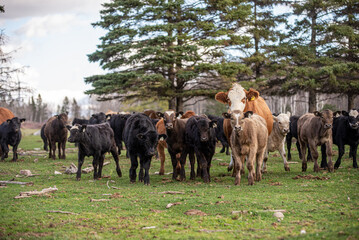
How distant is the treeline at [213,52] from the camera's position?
28.9m

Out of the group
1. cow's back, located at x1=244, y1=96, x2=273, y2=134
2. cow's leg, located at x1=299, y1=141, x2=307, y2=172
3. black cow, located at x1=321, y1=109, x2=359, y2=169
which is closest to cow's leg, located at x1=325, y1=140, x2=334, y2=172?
cow's leg, located at x1=299, y1=141, x2=307, y2=172

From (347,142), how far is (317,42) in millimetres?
20206

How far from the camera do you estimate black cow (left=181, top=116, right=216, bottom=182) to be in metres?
11.5

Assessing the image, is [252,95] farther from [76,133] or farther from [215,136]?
[76,133]

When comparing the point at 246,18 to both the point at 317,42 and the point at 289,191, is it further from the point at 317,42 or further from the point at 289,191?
the point at 289,191

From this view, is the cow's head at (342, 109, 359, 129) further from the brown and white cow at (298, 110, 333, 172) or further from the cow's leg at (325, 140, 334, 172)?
the cow's leg at (325, 140, 334, 172)

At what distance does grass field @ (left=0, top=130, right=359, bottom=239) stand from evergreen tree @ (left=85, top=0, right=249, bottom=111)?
58.2ft

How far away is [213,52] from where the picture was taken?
30.3 meters

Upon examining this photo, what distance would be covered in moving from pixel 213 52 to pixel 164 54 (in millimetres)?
4153

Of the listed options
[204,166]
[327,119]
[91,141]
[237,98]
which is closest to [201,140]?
[204,166]

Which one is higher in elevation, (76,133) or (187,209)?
(76,133)

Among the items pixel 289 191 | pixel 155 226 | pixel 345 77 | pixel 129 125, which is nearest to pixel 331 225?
pixel 155 226

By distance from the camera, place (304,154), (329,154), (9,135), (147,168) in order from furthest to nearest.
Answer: (9,135), (304,154), (329,154), (147,168)

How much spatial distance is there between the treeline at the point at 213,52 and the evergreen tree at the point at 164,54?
0.08 metres
